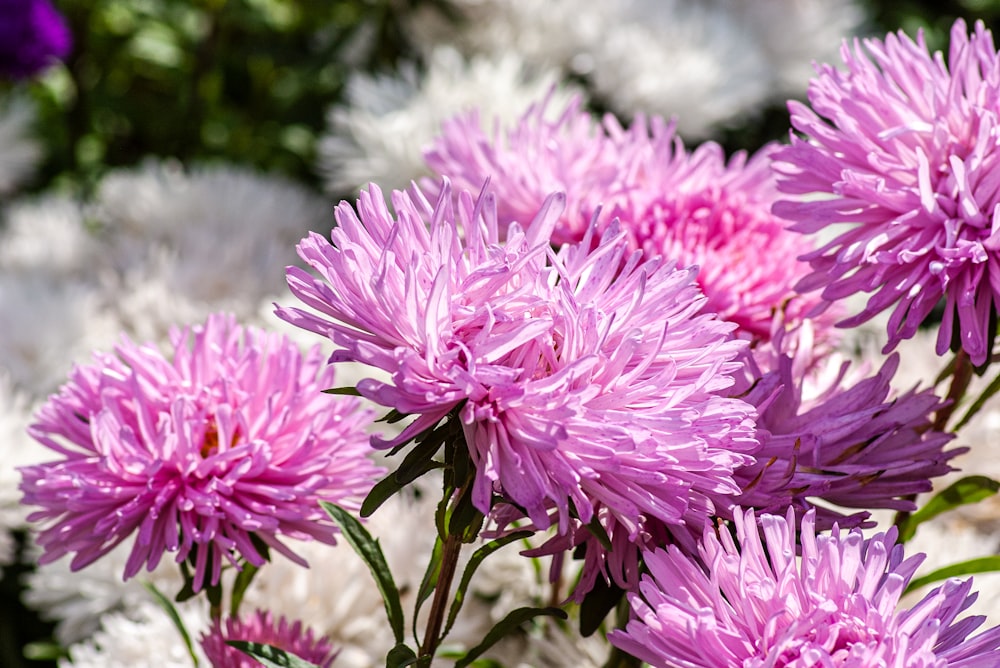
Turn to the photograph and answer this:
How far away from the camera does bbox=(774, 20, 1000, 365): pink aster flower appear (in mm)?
399

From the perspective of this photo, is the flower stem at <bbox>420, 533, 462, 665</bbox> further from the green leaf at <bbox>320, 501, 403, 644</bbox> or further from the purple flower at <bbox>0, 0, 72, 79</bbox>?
the purple flower at <bbox>0, 0, 72, 79</bbox>

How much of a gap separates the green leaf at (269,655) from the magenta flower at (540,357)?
119mm

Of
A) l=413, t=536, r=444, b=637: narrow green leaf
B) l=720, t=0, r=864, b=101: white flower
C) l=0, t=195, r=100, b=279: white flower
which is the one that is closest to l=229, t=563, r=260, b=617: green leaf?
l=413, t=536, r=444, b=637: narrow green leaf

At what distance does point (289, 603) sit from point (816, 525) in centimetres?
30

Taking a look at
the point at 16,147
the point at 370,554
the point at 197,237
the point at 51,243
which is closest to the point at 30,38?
the point at 16,147

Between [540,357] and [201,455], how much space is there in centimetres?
16

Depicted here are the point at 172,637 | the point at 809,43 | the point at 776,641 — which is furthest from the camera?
the point at 809,43

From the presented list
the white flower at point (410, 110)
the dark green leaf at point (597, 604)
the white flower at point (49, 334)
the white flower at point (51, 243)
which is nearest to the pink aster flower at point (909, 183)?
the dark green leaf at point (597, 604)

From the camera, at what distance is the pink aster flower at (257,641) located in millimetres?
486

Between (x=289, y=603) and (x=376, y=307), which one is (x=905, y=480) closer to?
(x=376, y=307)

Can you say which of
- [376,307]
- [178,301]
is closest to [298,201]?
→ [178,301]

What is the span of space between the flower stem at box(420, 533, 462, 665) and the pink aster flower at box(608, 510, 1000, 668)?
64 mm

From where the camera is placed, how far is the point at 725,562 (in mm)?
341

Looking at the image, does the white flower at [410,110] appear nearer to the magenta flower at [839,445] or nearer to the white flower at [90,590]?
the white flower at [90,590]
